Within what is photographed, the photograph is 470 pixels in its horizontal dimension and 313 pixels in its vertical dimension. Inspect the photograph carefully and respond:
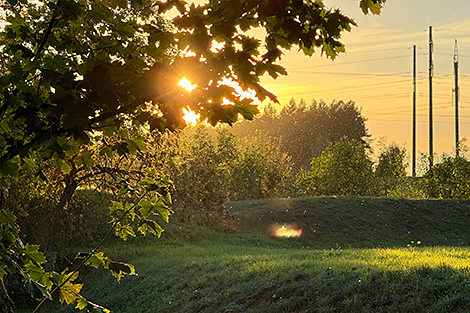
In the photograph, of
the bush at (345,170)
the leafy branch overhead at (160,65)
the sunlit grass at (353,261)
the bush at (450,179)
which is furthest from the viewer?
the bush at (450,179)

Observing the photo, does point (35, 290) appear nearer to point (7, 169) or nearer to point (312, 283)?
point (7, 169)

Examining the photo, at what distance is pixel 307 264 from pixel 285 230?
11.7 meters

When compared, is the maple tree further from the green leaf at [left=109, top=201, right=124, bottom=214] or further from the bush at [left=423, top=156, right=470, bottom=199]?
the bush at [left=423, top=156, right=470, bottom=199]

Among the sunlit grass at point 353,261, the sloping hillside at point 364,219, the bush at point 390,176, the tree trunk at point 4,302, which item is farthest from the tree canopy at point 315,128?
the tree trunk at point 4,302

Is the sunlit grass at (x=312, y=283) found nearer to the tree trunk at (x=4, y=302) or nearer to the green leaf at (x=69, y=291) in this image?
the tree trunk at (x=4, y=302)

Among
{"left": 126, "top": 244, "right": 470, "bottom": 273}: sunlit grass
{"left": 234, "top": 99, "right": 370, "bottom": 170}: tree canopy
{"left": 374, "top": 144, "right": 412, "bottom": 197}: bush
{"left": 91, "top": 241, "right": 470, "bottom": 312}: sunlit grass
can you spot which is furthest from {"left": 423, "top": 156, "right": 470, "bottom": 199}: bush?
{"left": 234, "top": 99, "right": 370, "bottom": 170}: tree canopy

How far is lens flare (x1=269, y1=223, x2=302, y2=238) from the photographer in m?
21.7

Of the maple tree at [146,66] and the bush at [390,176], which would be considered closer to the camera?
the maple tree at [146,66]

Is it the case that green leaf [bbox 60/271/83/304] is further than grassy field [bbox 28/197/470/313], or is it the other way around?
grassy field [bbox 28/197/470/313]

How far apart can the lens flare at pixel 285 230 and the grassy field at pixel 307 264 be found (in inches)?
3.2

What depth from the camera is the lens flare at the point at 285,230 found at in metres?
21.7

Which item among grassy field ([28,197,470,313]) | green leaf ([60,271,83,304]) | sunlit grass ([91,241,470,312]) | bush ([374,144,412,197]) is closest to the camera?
green leaf ([60,271,83,304])

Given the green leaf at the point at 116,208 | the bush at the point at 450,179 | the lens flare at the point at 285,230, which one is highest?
the bush at the point at 450,179

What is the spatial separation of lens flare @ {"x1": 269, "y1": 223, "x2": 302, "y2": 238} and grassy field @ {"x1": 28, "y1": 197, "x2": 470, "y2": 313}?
0.27 feet
